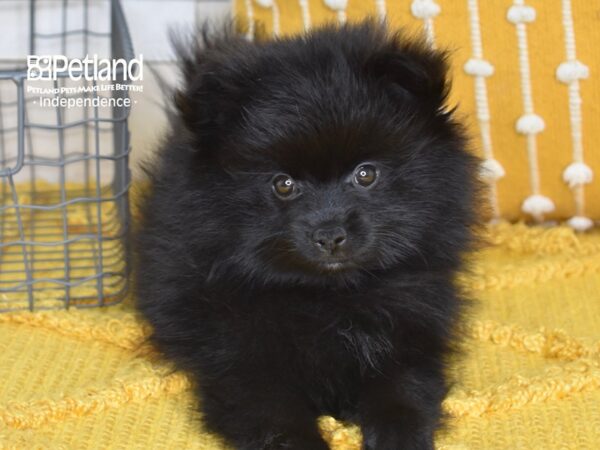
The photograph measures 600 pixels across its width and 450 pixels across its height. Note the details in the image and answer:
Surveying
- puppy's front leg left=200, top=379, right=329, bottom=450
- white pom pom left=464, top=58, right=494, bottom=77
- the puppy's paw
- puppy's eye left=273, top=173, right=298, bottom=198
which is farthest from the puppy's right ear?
white pom pom left=464, top=58, right=494, bottom=77

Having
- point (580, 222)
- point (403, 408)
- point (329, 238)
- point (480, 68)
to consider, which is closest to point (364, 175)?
point (329, 238)

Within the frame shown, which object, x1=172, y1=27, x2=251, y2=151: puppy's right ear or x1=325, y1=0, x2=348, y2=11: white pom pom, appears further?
x1=325, y1=0, x2=348, y2=11: white pom pom

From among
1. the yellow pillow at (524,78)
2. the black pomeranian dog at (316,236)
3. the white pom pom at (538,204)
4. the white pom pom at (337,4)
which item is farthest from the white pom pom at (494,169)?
the black pomeranian dog at (316,236)

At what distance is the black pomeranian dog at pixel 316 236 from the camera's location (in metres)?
1.79

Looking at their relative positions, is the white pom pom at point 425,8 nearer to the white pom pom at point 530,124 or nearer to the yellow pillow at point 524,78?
the yellow pillow at point 524,78

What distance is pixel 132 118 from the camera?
3.35m

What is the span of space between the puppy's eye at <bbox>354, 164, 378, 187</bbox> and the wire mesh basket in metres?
0.67

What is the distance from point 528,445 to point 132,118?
1.97 m

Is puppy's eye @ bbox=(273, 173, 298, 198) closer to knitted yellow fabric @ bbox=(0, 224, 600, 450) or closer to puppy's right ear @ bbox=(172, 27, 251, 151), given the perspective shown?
puppy's right ear @ bbox=(172, 27, 251, 151)

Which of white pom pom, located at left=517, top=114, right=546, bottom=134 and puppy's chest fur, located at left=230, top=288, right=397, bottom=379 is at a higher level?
white pom pom, located at left=517, top=114, right=546, bottom=134

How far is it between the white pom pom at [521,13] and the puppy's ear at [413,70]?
0.83 m

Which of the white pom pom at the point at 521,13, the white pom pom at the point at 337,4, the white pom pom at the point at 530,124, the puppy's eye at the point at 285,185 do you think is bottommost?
the puppy's eye at the point at 285,185

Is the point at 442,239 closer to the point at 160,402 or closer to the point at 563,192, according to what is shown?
the point at 160,402

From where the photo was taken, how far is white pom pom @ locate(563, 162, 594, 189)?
2.74 meters
